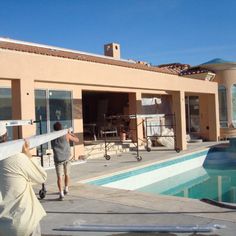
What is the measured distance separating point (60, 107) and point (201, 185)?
619 cm

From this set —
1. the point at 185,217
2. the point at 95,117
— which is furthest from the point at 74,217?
the point at 95,117

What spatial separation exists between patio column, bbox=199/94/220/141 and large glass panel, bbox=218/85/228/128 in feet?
3.94

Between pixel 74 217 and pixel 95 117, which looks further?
pixel 95 117

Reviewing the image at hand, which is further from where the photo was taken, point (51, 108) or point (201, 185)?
point (51, 108)

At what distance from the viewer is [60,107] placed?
A: 16500 mm

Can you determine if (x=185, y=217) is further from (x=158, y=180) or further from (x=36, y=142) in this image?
(x=158, y=180)

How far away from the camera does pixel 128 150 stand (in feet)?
67.6

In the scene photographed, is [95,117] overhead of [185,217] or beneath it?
overhead

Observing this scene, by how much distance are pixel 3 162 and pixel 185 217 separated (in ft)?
12.5

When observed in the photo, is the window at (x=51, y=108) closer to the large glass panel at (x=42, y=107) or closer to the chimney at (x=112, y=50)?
the large glass panel at (x=42, y=107)

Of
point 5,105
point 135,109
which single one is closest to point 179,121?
point 135,109

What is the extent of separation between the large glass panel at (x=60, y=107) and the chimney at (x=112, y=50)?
47.8ft

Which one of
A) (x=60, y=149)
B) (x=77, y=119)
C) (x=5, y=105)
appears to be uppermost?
(x=5, y=105)

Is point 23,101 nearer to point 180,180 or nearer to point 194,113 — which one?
point 180,180
